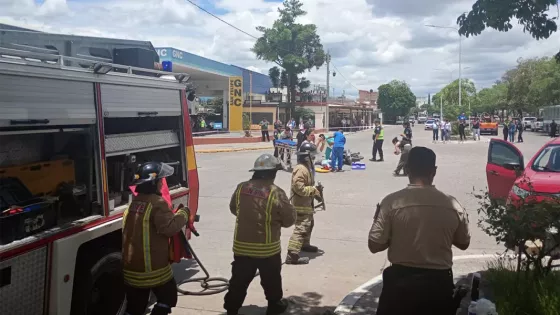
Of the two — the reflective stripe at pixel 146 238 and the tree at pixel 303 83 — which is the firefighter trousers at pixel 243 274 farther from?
the tree at pixel 303 83

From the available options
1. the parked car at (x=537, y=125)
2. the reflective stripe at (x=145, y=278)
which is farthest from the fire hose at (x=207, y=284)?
the parked car at (x=537, y=125)

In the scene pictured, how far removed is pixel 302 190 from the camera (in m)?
6.52

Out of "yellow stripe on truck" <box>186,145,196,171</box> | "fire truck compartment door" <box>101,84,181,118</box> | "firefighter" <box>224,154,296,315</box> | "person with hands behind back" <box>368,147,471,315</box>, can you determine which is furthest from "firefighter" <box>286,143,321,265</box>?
"person with hands behind back" <box>368,147,471,315</box>

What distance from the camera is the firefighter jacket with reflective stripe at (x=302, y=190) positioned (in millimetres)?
6523

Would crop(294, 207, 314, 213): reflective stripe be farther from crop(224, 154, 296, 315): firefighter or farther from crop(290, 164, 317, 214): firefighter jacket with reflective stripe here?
crop(224, 154, 296, 315): firefighter

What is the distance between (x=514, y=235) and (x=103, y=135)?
3.47 meters

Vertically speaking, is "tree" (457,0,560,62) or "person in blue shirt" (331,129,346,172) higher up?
"tree" (457,0,560,62)

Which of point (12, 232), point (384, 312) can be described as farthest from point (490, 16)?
point (12, 232)

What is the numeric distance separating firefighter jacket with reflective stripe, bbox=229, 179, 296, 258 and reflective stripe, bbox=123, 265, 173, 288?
2.59ft

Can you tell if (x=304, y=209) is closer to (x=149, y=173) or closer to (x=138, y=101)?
(x=138, y=101)

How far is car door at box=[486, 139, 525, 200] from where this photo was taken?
742 centimetres

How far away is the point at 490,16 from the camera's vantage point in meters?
5.31

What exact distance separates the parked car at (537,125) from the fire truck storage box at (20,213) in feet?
177

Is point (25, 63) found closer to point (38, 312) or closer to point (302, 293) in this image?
point (38, 312)
